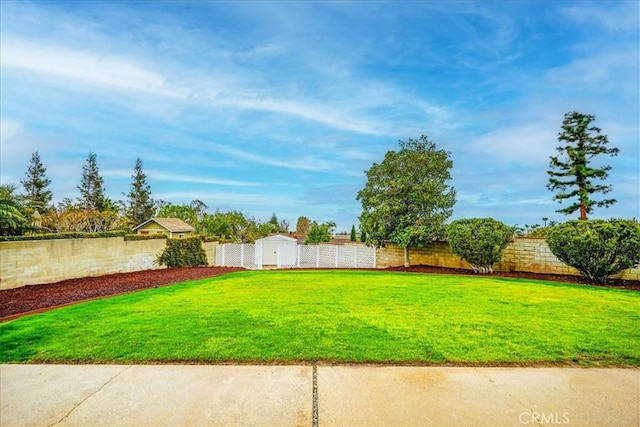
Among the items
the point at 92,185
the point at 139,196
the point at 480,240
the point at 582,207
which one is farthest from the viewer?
the point at 139,196

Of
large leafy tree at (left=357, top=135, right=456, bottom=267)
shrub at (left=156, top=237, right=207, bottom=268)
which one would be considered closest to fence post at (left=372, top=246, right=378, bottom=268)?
large leafy tree at (left=357, top=135, right=456, bottom=267)

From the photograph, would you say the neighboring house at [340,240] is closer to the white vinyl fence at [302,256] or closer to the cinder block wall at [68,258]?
the white vinyl fence at [302,256]

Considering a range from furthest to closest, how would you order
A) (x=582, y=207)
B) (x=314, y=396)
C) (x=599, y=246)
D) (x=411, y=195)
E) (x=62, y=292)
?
(x=582, y=207) → (x=411, y=195) → (x=599, y=246) → (x=62, y=292) → (x=314, y=396)

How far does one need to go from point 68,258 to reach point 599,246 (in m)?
16.9

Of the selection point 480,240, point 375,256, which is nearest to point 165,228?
point 375,256

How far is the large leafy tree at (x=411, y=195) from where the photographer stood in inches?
631

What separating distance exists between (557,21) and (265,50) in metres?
9.17

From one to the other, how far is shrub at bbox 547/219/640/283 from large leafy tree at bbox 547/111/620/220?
1127cm

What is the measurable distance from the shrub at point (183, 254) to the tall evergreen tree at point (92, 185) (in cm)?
2615

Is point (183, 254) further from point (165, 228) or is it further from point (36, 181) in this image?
point (36, 181)

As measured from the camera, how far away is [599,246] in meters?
9.66

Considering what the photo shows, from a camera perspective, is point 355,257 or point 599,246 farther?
point 355,257

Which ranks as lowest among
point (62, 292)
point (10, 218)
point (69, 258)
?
point (62, 292)

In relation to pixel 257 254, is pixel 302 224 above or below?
above
